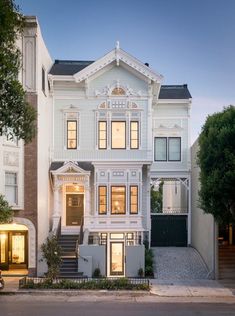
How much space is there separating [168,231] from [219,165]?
39.2 feet

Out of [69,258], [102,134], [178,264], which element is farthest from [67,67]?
[178,264]

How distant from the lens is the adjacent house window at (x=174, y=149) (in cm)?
3269

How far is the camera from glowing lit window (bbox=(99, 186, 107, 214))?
28359 mm

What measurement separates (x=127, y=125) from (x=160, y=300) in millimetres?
11896

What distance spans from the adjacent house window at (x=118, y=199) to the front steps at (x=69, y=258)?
2786 mm

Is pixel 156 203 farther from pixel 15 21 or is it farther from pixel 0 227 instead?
pixel 15 21

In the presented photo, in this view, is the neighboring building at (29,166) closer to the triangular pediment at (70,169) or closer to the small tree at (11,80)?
the triangular pediment at (70,169)

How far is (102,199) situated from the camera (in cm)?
2848

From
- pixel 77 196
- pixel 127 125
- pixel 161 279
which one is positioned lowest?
pixel 161 279

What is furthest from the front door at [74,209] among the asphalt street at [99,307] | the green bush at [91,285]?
the asphalt street at [99,307]

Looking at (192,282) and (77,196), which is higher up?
(77,196)

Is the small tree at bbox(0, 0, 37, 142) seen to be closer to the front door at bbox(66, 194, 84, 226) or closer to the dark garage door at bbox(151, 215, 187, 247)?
the front door at bbox(66, 194, 84, 226)

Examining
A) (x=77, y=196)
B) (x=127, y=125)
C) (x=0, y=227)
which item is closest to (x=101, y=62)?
(x=127, y=125)

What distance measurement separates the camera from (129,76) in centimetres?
2884
